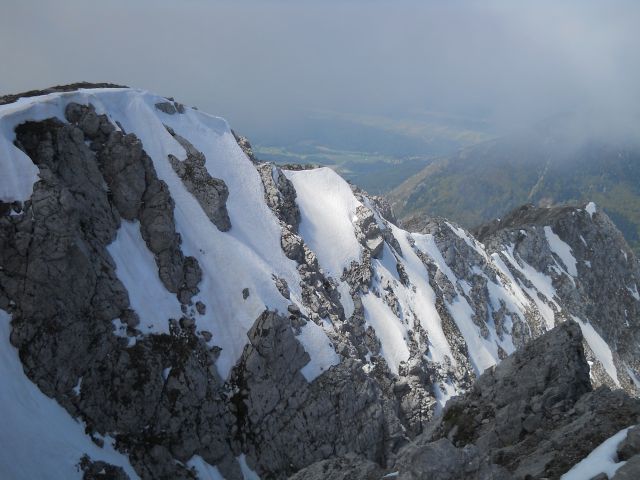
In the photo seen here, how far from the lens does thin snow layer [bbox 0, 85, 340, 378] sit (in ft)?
168

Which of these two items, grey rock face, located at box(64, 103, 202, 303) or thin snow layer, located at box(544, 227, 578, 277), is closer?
grey rock face, located at box(64, 103, 202, 303)

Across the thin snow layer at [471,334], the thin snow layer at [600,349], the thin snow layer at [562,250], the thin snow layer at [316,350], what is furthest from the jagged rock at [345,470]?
the thin snow layer at [562,250]

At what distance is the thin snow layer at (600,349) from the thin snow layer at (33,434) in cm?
11134

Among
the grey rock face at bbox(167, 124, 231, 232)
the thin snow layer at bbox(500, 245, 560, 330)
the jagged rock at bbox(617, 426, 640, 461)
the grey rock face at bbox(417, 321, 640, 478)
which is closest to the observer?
the jagged rock at bbox(617, 426, 640, 461)

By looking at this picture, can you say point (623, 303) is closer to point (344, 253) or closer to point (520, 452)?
point (344, 253)

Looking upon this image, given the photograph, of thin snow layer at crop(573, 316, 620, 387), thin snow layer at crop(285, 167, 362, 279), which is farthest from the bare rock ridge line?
thin snow layer at crop(573, 316, 620, 387)

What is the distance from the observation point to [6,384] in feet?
124

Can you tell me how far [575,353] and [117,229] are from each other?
4113cm

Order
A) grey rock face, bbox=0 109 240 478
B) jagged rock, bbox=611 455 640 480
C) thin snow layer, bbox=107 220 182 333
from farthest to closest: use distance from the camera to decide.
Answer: thin snow layer, bbox=107 220 182 333, grey rock face, bbox=0 109 240 478, jagged rock, bbox=611 455 640 480

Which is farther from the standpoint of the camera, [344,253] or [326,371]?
[344,253]

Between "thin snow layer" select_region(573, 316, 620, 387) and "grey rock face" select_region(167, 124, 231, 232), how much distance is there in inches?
3731

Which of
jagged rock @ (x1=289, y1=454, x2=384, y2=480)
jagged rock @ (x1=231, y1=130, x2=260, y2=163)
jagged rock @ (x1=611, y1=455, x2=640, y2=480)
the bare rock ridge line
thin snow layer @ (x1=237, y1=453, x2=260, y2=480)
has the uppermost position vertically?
the bare rock ridge line

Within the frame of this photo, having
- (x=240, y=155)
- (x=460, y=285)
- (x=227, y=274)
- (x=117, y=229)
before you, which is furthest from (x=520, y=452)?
(x=460, y=285)

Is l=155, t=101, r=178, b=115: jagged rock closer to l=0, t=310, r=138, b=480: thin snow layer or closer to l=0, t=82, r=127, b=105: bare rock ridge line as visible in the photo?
l=0, t=82, r=127, b=105: bare rock ridge line
